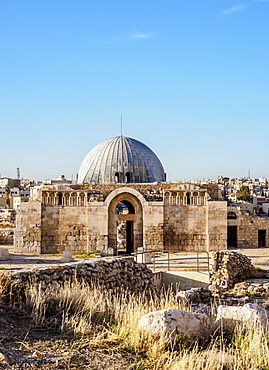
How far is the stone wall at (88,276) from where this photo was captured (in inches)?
265

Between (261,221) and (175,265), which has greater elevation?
(261,221)

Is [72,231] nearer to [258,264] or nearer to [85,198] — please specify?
[85,198]

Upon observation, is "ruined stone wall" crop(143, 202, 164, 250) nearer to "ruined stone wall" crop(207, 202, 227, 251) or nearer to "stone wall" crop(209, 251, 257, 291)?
"ruined stone wall" crop(207, 202, 227, 251)

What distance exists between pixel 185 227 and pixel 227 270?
807cm

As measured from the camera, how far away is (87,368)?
13.9 ft

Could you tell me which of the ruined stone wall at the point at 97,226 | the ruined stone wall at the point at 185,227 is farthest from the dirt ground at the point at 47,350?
the ruined stone wall at the point at 185,227

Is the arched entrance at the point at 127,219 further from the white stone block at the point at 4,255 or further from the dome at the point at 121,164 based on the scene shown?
the white stone block at the point at 4,255

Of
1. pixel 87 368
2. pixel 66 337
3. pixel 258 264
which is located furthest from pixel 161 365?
pixel 258 264

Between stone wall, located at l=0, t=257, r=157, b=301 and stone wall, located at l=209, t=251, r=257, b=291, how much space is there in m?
4.03

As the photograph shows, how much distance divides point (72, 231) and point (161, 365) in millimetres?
17300

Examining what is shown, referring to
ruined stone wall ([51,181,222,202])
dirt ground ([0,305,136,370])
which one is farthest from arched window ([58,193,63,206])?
dirt ground ([0,305,136,370])

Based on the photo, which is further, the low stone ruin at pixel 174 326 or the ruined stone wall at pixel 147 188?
the ruined stone wall at pixel 147 188

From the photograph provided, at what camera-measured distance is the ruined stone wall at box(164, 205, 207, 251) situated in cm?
2177

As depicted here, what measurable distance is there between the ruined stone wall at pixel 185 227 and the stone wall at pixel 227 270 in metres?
7.08
